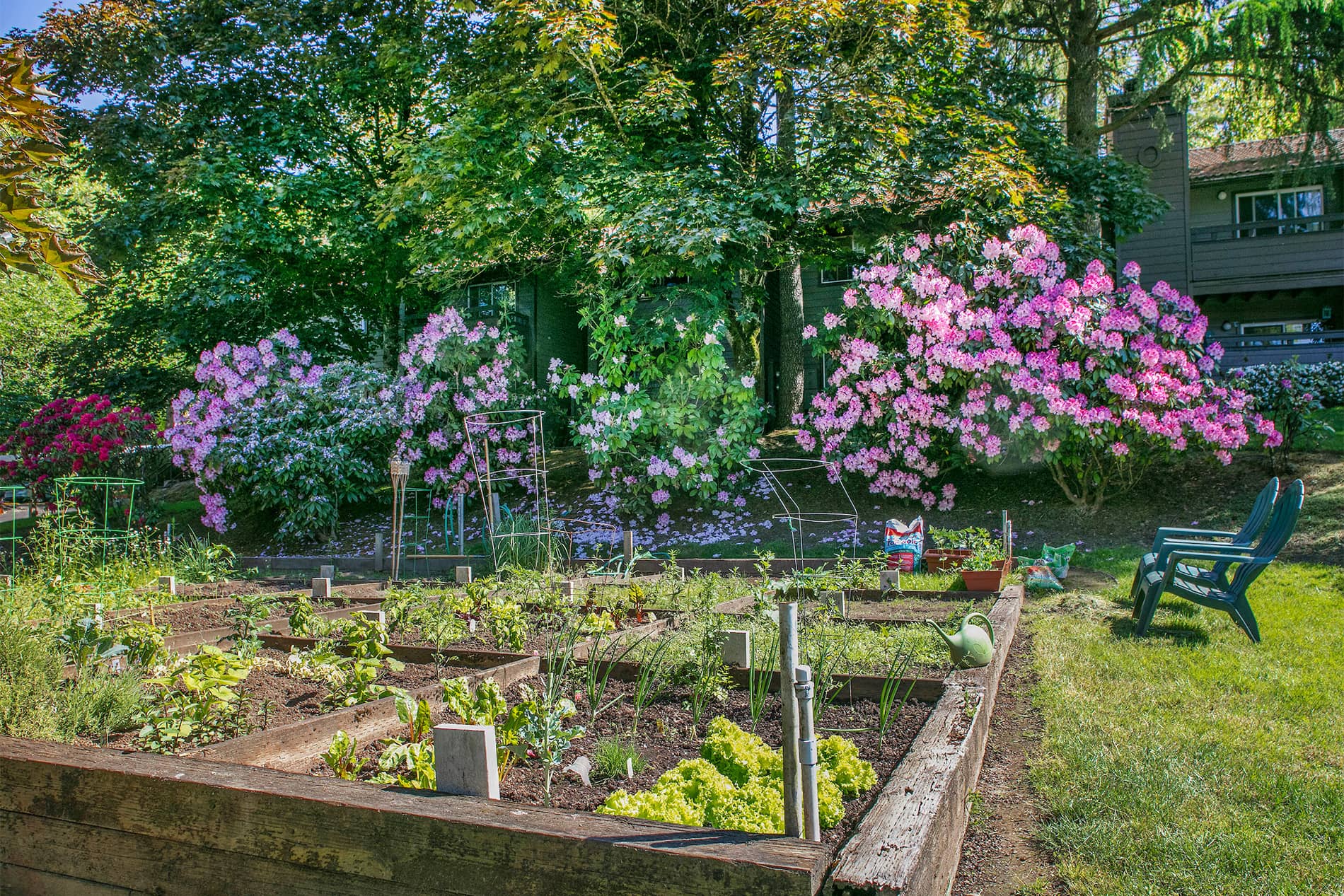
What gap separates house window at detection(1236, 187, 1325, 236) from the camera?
1844 cm

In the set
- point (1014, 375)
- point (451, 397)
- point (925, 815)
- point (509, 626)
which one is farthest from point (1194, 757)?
point (451, 397)

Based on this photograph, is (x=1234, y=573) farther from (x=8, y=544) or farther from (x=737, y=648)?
(x=8, y=544)

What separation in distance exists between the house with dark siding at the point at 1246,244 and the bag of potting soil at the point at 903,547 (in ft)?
37.2

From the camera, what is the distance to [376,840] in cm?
165

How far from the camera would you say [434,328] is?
11164mm

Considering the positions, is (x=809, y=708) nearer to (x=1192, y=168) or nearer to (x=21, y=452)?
(x=21, y=452)

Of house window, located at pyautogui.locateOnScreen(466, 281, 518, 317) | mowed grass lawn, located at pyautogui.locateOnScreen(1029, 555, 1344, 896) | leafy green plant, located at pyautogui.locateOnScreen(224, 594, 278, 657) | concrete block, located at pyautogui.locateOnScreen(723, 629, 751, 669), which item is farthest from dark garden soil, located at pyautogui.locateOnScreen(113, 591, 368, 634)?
house window, located at pyautogui.locateOnScreen(466, 281, 518, 317)

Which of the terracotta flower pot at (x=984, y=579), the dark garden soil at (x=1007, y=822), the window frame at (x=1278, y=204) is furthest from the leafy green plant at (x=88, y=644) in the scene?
the window frame at (x=1278, y=204)

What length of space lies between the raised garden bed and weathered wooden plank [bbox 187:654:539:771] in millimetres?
71

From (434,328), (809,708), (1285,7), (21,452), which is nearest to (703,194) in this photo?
(434,328)

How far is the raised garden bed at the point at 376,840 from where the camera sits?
4.79 ft

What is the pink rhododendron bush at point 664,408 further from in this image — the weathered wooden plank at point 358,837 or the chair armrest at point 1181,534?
the weathered wooden plank at point 358,837

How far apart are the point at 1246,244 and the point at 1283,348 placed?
2638 millimetres

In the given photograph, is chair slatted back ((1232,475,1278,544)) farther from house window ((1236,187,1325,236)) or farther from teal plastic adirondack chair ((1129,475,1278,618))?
house window ((1236,187,1325,236))
